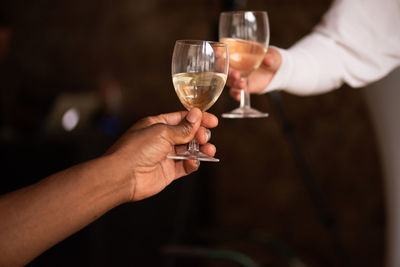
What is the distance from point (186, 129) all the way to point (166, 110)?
3.61m

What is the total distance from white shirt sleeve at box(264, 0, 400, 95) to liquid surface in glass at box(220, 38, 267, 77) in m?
0.21

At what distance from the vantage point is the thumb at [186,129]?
909 millimetres

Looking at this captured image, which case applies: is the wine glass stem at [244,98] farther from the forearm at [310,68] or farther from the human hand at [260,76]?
the forearm at [310,68]

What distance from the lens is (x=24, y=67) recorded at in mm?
4977

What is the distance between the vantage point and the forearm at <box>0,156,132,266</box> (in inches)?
33.2

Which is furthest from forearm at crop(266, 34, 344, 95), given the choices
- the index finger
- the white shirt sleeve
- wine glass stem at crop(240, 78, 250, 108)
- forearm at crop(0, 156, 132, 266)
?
forearm at crop(0, 156, 132, 266)

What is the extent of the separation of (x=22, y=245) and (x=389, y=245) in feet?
3.45

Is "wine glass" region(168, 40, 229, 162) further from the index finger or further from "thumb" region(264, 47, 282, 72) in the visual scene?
"thumb" region(264, 47, 282, 72)

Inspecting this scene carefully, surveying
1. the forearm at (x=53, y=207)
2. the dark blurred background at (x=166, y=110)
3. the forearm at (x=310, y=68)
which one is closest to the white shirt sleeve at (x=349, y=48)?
the forearm at (x=310, y=68)

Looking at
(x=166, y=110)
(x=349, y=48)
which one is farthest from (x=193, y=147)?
(x=166, y=110)

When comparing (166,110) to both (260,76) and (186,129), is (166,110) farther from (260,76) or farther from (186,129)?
(186,129)

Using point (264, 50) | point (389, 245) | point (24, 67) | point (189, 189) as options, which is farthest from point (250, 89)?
point (24, 67)

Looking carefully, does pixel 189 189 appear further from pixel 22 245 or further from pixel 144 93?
pixel 22 245

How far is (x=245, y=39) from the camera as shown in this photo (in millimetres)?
1217
